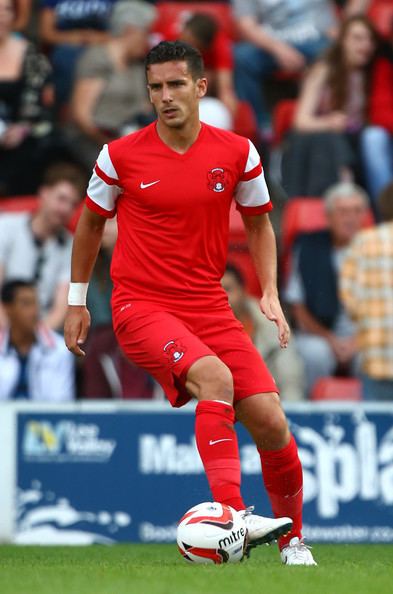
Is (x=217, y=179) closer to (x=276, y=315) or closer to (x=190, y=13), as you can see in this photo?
(x=276, y=315)

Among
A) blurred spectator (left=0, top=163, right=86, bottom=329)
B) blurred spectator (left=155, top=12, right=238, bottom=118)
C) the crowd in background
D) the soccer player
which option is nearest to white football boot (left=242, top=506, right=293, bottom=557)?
the soccer player

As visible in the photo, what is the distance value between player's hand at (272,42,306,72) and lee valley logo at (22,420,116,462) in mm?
5013

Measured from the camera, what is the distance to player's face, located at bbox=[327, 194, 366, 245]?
40.2 feet

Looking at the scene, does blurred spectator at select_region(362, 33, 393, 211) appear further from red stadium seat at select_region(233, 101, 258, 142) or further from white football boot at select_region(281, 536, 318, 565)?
white football boot at select_region(281, 536, 318, 565)

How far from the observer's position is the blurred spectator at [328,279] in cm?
1207

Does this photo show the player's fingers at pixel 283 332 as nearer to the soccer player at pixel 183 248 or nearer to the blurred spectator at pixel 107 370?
the soccer player at pixel 183 248

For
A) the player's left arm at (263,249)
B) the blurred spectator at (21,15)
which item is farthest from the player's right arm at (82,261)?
the blurred spectator at (21,15)

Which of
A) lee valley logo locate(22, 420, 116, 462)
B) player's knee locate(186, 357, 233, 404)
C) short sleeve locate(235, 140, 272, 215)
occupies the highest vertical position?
short sleeve locate(235, 140, 272, 215)

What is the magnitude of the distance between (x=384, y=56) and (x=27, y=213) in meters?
3.79

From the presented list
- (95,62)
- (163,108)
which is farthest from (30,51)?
(163,108)

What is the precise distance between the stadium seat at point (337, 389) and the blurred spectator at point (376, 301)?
Result: 523mm

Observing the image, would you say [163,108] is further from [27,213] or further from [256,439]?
[27,213]

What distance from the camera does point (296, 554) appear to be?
681 cm

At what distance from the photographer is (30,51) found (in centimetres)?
1320
